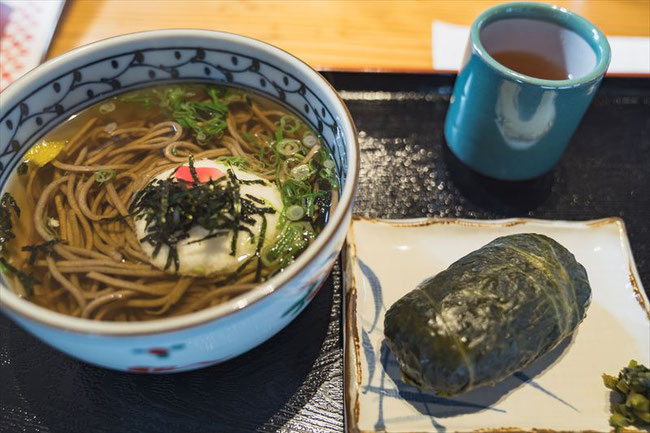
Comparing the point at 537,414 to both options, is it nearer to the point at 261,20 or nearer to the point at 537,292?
the point at 537,292

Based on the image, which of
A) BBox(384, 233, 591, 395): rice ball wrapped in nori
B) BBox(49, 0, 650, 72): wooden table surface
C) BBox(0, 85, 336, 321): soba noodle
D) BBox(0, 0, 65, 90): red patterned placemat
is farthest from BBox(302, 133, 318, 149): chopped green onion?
BBox(0, 0, 65, 90): red patterned placemat

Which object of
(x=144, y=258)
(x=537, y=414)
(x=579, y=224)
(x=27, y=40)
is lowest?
(x=537, y=414)

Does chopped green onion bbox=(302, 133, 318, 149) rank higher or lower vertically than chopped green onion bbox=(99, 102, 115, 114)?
lower

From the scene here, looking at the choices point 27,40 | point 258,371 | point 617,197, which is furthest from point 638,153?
point 27,40

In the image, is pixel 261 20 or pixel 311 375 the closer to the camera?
pixel 311 375

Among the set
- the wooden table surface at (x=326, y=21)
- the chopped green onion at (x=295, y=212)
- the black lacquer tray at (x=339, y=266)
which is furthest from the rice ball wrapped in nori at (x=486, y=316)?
the wooden table surface at (x=326, y=21)

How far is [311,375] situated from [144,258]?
476 millimetres

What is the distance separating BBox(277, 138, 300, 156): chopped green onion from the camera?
1.46m

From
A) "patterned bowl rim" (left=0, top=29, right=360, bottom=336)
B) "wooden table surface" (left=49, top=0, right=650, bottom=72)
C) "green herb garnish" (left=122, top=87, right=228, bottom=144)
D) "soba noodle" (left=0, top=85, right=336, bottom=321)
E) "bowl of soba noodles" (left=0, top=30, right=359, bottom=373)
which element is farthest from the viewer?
"wooden table surface" (left=49, top=0, right=650, bottom=72)

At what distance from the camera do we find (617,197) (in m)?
1.72

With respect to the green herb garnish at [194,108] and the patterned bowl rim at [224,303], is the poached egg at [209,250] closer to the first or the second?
the patterned bowl rim at [224,303]

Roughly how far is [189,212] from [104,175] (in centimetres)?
37

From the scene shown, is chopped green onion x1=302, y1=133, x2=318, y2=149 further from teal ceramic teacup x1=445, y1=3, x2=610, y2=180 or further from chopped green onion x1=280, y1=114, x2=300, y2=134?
teal ceramic teacup x1=445, y1=3, x2=610, y2=180

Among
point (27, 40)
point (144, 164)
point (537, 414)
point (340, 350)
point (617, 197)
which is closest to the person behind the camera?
point (537, 414)
